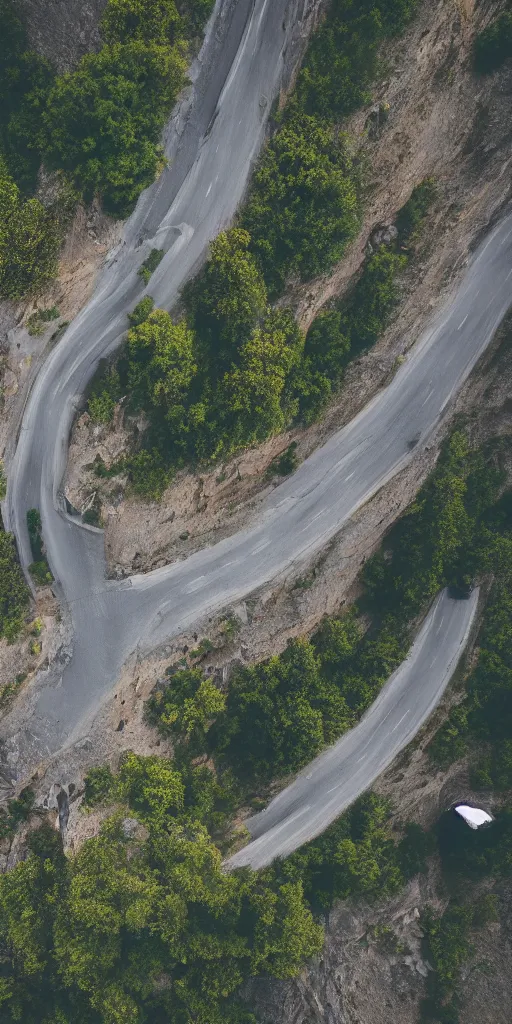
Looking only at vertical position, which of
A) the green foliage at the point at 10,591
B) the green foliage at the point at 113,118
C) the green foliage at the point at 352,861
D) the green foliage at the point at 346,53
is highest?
the green foliage at the point at 113,118

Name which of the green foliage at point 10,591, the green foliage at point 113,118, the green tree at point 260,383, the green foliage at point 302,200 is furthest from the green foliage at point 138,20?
the green foliage at point 10,591

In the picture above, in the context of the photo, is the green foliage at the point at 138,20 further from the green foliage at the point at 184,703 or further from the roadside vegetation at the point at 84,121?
the green foliage at the point at 184,703

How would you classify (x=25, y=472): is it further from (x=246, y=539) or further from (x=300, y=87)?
(x=300, y=87)

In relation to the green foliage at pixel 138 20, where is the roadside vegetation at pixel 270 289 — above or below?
below

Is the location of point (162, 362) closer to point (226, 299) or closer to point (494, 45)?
point (226, 299)

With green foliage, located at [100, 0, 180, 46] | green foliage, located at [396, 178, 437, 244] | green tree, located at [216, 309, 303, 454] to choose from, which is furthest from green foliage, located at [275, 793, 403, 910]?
green foliage, located at [100, 0, 180, 46]

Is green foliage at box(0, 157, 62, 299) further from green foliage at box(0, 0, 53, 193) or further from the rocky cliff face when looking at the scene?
the rocky cliff face
